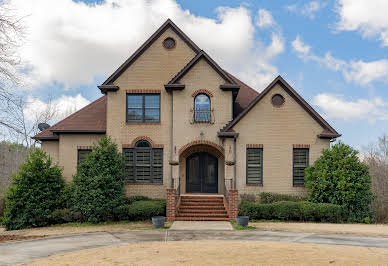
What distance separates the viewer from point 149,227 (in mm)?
15523

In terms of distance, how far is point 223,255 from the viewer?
32.3 feet

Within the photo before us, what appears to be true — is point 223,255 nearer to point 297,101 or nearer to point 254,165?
point 254,165

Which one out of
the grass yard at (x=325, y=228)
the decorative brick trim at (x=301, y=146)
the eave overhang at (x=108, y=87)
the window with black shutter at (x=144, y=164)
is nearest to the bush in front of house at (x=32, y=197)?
the window with black shutter at (x=144, y=164)

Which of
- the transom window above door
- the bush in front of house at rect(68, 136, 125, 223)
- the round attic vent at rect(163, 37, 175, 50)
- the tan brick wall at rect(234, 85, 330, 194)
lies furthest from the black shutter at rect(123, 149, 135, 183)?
the round attic vent at rect(163, 37, 175, 50)

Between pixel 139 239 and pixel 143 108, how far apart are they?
9.42 metres

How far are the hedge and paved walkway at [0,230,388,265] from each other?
3.20 m

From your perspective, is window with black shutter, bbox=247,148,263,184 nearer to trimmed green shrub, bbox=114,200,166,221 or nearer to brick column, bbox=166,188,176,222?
brick column, bbox=166,188,176,222

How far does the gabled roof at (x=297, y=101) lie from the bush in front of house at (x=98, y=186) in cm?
629

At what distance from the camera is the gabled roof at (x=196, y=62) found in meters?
19.6

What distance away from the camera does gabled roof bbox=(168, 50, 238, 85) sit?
19.6m

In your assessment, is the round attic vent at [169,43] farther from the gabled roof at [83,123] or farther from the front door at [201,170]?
the front door at [201,170]

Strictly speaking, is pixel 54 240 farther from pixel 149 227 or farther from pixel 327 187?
pixel 327 187

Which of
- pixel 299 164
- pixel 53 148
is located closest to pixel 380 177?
pixel 299 164

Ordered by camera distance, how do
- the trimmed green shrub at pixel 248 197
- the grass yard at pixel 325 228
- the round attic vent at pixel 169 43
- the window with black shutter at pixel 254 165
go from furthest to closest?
1. the round attic vent at pixel 169 43
2. the window with black shutter at pixel 254 165
3. the trimmed green shrub at pixel 248 197
4. the grass yard at pixel 325 228
